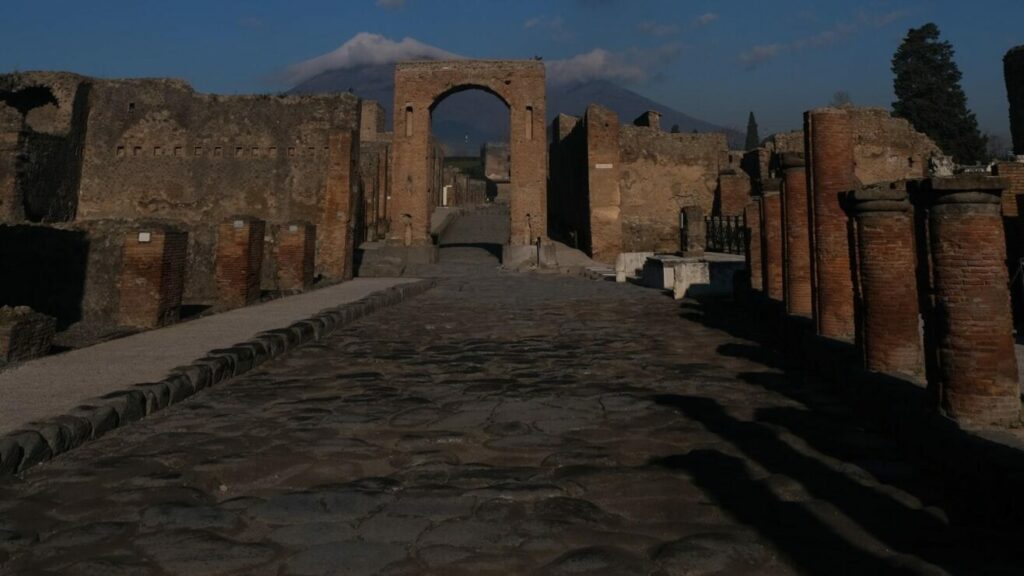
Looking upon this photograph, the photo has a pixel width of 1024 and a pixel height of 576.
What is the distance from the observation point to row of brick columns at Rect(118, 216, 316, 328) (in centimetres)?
848

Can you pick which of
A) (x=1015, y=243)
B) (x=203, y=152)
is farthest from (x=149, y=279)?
(x=203, y=152)

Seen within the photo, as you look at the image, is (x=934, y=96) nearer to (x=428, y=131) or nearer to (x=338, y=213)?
(x=428, y=131)

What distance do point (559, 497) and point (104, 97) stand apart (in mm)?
24948

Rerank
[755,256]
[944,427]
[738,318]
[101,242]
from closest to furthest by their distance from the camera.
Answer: [944,427]
[738,318]
[755,256]
[101,242]

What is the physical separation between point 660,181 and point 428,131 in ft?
29.2

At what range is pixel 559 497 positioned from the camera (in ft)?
9.76

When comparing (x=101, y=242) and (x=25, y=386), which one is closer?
(x=25, y=386)

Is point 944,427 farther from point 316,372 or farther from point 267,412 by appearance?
point 316,372

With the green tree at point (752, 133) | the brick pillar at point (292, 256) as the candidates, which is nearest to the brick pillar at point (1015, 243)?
the brick pillar at point (292, 256)

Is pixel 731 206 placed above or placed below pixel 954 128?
below

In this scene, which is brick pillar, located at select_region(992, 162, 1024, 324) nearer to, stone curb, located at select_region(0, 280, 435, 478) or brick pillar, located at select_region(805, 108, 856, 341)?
brick pillar, located at select_region(805, 108, 856, 341)

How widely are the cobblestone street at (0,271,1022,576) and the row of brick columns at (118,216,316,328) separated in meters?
3.59

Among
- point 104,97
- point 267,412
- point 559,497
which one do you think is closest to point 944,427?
point 559,497

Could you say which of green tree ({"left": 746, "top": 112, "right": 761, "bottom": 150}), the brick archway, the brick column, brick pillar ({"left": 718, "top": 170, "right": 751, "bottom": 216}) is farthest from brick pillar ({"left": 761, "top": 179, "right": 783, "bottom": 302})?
green tree ({"left": 746, "top": 112, "right": 761, "bottom": 150})
